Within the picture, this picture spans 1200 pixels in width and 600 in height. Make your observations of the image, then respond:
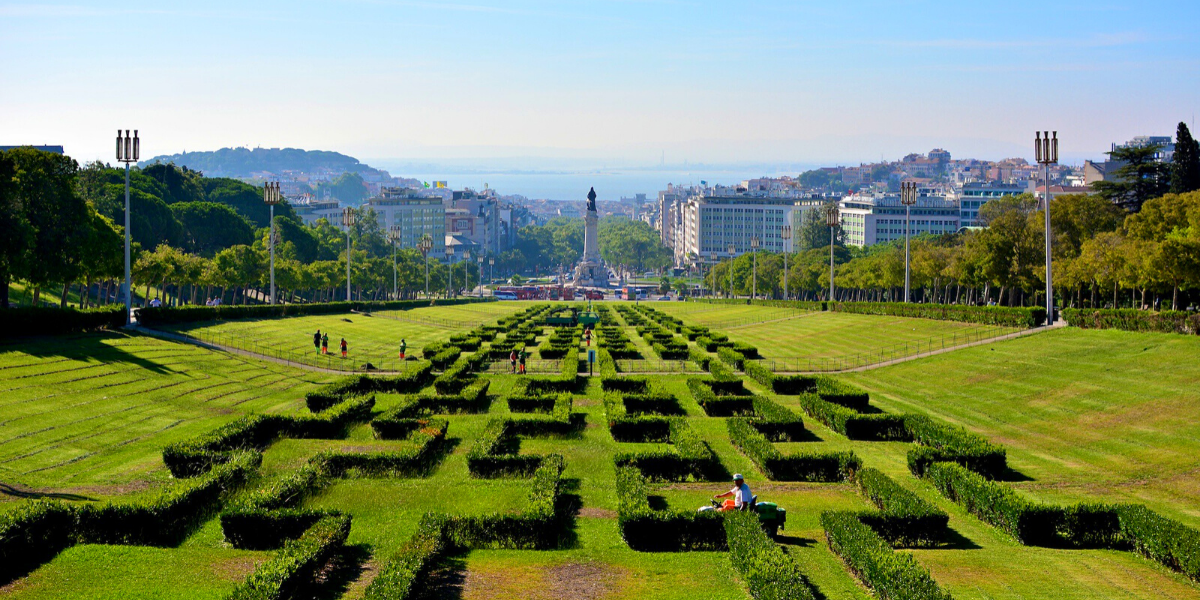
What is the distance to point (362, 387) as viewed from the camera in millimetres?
46250

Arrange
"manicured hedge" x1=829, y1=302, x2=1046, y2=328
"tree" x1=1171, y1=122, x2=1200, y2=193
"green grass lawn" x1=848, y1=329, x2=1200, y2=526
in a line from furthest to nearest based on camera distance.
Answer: "tree" x1=1171, y1=122, x2=1200, y2=193
"manicured hedge" x1=829, y1=302, x2=1046, y2=328
"green grass lawn" x1=848, y1=329, x2=1200, y2=526

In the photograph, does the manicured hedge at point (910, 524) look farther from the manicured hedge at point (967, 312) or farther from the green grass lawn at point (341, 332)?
the manicured hedge at point (967, 312)

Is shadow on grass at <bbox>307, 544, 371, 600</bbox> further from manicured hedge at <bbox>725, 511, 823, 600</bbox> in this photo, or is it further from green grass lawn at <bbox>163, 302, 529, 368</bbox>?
green grass lawn at <bbox>163, 302, 529, 368</bbox>

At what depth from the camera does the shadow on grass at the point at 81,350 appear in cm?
4416

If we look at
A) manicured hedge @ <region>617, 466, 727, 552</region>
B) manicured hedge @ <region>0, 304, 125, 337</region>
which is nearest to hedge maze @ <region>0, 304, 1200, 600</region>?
manicured hedge @ <region>617, 466, 727, 552</region>

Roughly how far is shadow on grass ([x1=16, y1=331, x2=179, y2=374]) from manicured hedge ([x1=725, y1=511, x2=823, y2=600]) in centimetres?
3219

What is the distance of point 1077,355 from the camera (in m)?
49.0

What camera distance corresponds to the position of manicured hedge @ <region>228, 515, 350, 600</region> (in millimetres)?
18000

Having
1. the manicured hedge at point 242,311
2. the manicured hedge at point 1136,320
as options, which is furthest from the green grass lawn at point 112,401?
the manicured hedge at point 1136,320

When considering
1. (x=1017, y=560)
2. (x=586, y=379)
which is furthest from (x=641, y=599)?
(x=586, y=379)

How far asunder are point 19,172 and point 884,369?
50.4m

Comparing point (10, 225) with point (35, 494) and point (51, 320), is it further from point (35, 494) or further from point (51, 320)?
point (35, 494)

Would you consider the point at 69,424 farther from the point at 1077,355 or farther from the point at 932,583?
the point at 1077,355

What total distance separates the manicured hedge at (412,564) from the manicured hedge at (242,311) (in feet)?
142
